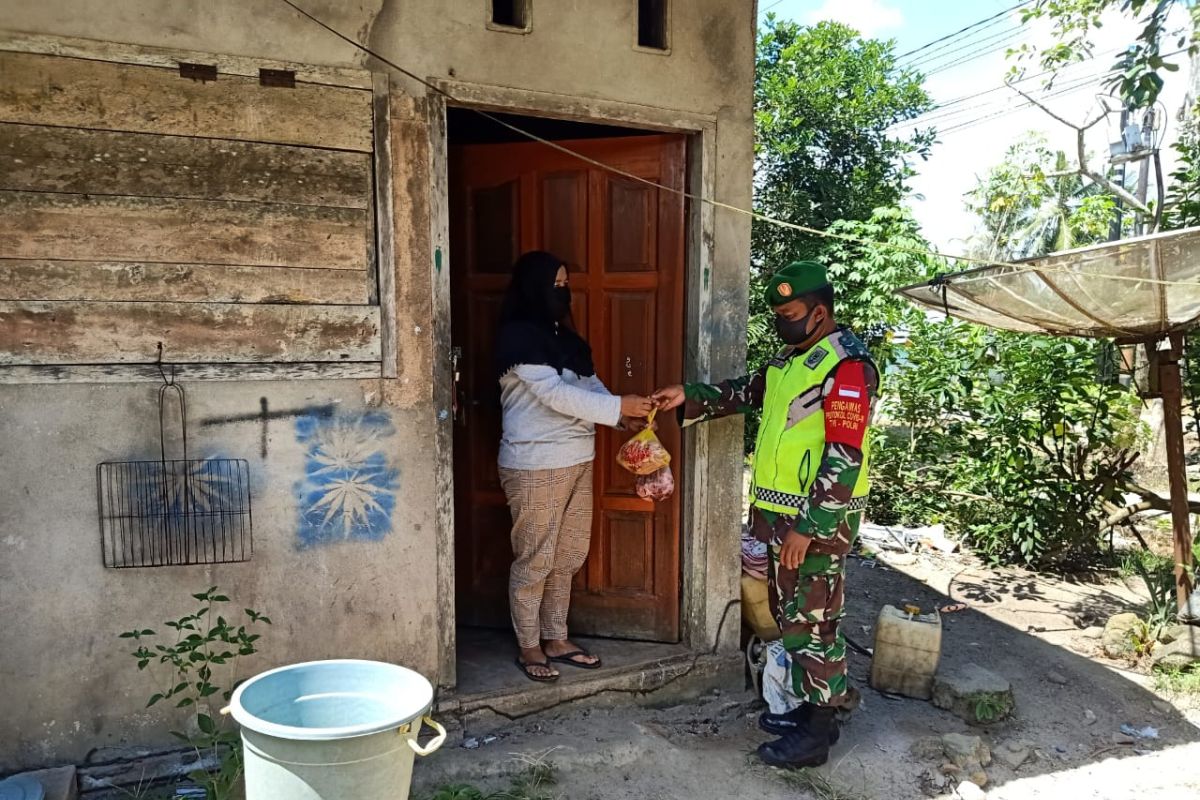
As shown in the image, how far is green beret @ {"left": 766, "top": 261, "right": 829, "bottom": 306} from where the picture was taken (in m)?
3.33

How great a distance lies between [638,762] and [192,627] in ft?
5.93

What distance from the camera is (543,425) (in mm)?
3600

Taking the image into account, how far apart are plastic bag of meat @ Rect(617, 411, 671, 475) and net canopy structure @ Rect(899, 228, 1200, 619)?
6.29 feet

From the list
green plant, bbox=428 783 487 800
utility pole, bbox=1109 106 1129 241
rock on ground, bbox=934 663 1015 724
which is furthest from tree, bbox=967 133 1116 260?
green plant, bbox=428 783 487 800

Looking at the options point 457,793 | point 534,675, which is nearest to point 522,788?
point 457,793

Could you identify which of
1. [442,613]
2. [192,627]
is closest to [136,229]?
[192,627]

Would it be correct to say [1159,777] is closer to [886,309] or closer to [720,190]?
[720,190]

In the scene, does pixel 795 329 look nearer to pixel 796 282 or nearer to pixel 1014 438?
pixel 796 282

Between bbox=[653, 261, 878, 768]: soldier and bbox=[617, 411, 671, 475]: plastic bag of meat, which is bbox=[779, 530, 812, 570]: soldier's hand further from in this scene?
bbox=[617, 411, 671, 475]: plastic bag of meat

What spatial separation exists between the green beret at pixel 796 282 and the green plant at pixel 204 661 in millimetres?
2359

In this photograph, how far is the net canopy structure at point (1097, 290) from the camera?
3.89 metres

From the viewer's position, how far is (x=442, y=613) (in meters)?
3.47

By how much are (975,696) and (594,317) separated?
253 cm

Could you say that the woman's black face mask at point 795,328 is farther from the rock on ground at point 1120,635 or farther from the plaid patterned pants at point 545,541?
the rock on ground at point 1120,635
